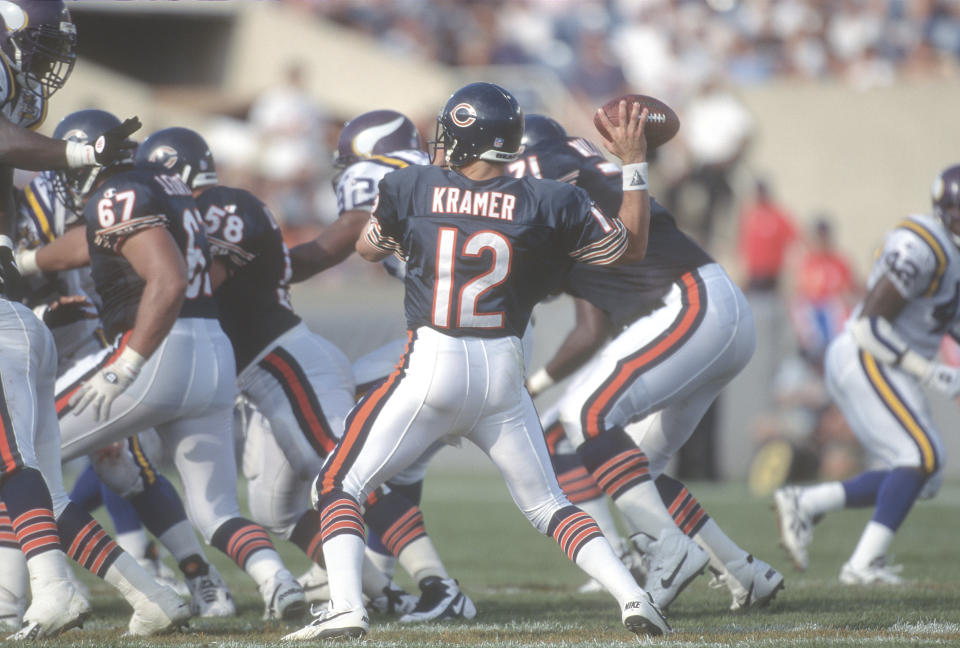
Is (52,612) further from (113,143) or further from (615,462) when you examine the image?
(615,462)

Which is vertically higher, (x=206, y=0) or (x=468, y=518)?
(x=206, y=0)

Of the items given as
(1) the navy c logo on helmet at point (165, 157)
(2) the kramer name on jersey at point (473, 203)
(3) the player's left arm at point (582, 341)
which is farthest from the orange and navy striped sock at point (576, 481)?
(1) the navy c logo on helmet at point (165, 157)

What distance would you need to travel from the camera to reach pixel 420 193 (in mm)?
4242

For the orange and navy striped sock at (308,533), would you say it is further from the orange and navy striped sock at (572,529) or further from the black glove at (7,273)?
the black glove at (7,273)

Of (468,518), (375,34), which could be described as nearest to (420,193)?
(468,518)

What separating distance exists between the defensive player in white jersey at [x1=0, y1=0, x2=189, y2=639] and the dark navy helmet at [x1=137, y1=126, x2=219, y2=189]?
2.68 ft

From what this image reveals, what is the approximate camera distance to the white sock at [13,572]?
15.1 ft

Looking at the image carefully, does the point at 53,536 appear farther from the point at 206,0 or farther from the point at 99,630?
the point at 206,0

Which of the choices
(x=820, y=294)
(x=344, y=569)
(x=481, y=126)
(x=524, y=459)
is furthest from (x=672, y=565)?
(x=820, y=294)

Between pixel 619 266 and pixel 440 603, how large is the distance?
1489mm

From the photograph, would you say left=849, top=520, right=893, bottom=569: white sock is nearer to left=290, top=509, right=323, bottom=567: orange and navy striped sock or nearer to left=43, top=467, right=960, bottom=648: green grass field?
left=43, top=467, right=960, bottom=648: green grass field

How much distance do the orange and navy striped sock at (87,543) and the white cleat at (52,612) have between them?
267 mm

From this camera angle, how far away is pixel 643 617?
4.03 meters

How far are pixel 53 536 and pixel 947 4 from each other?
44.2 ft
